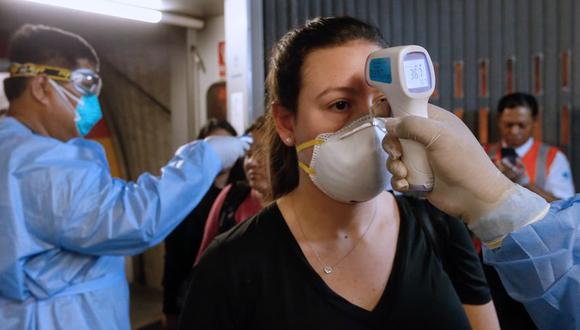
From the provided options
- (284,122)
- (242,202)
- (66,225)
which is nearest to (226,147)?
(242,202)

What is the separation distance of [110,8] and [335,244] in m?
2.49

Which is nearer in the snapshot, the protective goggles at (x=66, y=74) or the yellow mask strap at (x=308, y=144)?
the yellow mask strap at (x=308, y=144)

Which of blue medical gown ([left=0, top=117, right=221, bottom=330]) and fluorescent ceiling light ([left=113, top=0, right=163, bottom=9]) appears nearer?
blue medical gown ([left=0, top=117, right=221, bottom=330])

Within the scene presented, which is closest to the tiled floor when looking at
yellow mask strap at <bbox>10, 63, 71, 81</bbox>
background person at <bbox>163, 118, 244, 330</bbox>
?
background person at <bbox>163, 118, 244, 330</bbox>

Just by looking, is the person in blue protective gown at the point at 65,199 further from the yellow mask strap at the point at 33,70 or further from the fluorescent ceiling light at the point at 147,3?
the fluorescent ceiling light at the point at 147,3

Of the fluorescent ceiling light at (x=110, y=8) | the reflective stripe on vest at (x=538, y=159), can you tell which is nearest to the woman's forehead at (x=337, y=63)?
the reflective stripe on vest at (x=538, y=159)

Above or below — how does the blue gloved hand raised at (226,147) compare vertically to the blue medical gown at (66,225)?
above

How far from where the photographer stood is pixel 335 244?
111cm

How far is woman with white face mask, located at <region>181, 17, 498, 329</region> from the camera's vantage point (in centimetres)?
98

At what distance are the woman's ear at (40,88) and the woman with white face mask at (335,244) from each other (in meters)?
0.94

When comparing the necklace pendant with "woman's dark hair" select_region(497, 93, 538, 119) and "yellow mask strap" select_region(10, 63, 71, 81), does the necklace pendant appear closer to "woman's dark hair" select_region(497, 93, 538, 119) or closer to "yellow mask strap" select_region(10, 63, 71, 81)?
"yellow mask strap" select_region(10, 63, 71, 81)

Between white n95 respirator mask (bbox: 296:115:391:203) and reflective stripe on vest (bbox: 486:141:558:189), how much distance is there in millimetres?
1651

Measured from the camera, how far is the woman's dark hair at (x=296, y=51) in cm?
107

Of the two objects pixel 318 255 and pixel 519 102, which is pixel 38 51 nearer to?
pixel 318 255
